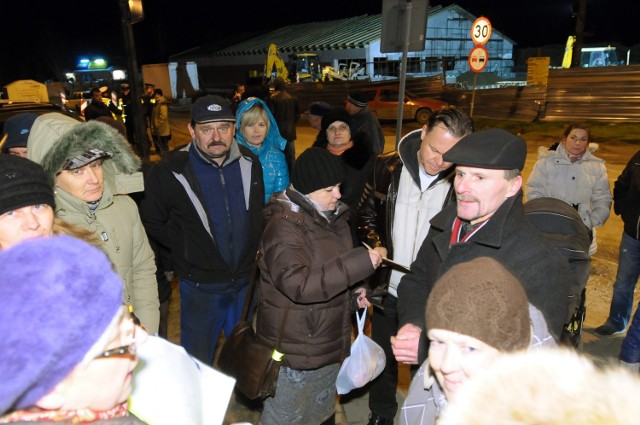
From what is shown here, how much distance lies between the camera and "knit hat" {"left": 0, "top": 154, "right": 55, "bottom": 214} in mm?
1979

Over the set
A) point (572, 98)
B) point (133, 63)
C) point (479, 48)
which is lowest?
point (572, 98)

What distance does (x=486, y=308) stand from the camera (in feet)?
4.63

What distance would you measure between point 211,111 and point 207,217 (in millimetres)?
782

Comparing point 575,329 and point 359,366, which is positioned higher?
point 575,329

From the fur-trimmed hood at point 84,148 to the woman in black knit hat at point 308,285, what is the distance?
87cm

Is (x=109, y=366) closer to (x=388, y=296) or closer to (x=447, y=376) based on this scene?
(x=447, y=376)

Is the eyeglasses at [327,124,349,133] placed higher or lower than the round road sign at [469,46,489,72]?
lower

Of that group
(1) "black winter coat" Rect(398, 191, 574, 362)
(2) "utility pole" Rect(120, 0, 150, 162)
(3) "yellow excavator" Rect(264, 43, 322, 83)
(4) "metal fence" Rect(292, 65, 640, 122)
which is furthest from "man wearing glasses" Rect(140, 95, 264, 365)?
(3) "yellow excavator" Rect(264, 43, 322, 83)

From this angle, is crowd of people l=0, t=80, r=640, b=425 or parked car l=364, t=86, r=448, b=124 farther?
parked car l=364, t=86, r=448, b=124

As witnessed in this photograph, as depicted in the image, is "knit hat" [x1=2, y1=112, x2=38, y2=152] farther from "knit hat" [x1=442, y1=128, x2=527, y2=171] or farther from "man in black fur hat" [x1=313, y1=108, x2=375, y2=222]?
"knit hat" [x1=442, y1=128, x2=527, y2=171]

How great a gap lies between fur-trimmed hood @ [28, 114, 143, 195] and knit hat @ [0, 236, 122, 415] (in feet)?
5.26

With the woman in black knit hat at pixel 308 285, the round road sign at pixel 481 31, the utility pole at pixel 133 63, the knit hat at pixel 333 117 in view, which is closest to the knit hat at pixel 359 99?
the knit hat at pixel 333 117

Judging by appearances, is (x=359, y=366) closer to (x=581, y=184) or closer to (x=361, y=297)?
(x=361, y=297)

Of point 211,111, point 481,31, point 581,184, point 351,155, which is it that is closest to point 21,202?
point 211,111
